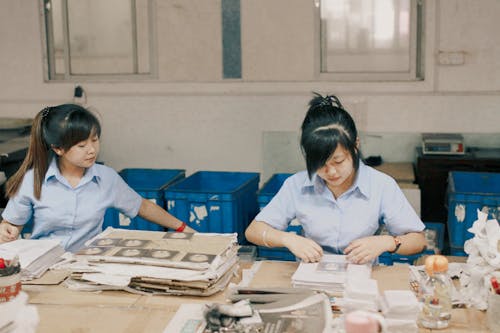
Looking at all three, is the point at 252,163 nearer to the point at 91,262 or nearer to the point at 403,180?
the point at 403,180

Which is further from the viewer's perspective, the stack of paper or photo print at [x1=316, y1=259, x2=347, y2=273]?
photo print at [x1=316, y1=259, x2=347, y2=273]

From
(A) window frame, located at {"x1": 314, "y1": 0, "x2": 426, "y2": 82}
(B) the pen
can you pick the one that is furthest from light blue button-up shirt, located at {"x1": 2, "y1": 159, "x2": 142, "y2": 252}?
(A) window frame, located at {"x1": 314, "y1": 0, "x2": 426, "y2": 82}

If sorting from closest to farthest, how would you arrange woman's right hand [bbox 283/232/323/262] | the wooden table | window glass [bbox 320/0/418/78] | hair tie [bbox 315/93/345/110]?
the wooden table, woman's right hand [bbox 283/232/323/262], hair tie [bbox 315/93/345/110], window glass [bbox 320/0/418/78]

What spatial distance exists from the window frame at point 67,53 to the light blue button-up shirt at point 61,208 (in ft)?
7.41

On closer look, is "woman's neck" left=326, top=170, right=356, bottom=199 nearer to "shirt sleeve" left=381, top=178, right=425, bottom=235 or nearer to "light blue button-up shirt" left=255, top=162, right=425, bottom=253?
"light blue button-up shirt" left=255, top=162, right=425, bottom=253

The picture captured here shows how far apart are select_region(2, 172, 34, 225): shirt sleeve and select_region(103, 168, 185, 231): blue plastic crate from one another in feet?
4.23

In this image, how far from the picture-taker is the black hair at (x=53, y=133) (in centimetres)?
268

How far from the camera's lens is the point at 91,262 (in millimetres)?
2152

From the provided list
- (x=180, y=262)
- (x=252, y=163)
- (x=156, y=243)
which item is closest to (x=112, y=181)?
(x=156, y=243)

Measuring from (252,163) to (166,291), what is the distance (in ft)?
9.27

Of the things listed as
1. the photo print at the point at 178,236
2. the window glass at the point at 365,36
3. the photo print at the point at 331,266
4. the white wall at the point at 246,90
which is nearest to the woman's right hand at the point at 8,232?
the photo print at the point at 178,236

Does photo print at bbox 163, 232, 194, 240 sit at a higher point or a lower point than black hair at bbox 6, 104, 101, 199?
lower

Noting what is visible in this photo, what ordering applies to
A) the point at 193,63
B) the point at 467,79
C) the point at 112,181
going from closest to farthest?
1. the point at 112,181
2. the point at 467,79
3. the point at 193,63

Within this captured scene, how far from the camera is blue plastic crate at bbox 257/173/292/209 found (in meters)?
3.92
